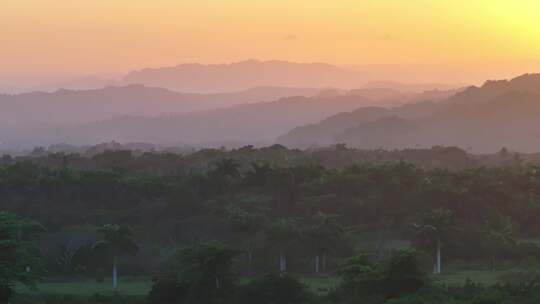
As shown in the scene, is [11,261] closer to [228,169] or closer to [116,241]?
[116,241]

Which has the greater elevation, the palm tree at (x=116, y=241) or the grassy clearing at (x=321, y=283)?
the palm tree at (x=116, y=241)

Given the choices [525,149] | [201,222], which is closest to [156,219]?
[201,222]

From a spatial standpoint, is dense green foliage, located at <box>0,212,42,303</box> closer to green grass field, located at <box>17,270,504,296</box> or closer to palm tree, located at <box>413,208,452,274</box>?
green grass field, located at <box>17,270,504,296</box>

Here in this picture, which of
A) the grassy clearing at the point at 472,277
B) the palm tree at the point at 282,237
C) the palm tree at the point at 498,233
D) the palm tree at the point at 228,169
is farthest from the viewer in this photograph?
the palm tree at the point at 228,169

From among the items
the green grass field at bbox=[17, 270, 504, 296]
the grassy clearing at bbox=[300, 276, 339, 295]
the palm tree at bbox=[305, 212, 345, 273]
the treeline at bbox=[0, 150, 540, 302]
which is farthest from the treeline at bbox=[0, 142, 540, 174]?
the grassy clearing at bbox=[300, 276, 339, 295]

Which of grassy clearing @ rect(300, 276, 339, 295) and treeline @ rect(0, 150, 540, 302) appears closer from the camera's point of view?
grassy clearing @ rect(300, 276, 339, 295)

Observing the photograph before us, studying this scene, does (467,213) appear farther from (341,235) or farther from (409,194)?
(341,235)

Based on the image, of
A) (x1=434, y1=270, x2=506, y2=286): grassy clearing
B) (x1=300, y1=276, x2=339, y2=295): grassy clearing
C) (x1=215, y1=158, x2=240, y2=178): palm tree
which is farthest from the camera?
(x1=215, y1=158, x2=240, y2=178): palm tree

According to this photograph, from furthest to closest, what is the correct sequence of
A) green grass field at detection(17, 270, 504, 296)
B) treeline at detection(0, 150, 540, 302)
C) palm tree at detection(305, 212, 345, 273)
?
treeline at detection(0, 150, 540, 302) → palm tree at detection(305, 212, 345, 273) → green grass field at detection(17, 270, 504, 296)

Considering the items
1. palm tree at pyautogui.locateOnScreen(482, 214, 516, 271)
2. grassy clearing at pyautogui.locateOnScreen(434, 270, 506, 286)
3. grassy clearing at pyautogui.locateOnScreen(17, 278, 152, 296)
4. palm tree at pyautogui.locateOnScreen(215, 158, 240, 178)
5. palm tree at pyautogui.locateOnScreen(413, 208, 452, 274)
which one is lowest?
grassy clearing at pyautogui.locateOnScreen(17, 278, 152, 296)

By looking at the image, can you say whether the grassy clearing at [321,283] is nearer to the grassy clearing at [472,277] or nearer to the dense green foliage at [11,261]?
the grassy clearing at [472,277]

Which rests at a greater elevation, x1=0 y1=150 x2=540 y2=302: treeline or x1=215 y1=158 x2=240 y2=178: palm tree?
x1=215 y1=158 x2=240 y2=178: palm tree

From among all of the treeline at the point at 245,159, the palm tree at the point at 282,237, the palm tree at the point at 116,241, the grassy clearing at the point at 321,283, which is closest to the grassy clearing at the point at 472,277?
the grassy clearing at the point at 321,283
